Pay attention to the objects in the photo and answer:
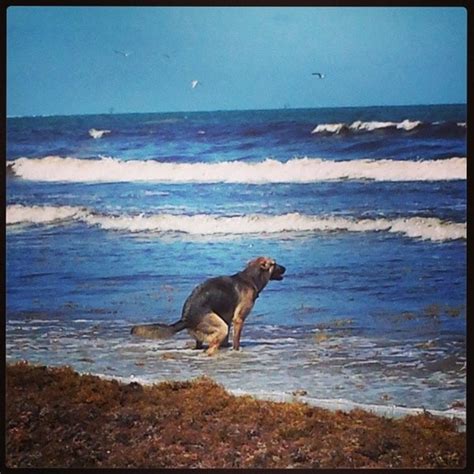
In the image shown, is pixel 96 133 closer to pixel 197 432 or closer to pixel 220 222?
pixel 220 222

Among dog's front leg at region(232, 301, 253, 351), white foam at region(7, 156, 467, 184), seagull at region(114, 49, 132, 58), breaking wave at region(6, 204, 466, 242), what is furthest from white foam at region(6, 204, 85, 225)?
dog's front leg at region(232, 301, 253, 351)

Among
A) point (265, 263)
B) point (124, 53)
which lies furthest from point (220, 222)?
point (124, 53)

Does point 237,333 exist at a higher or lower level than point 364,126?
lower

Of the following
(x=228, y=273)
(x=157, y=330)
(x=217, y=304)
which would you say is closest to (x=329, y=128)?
(x=228, y=273)

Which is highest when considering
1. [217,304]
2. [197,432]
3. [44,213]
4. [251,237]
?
[44,213]

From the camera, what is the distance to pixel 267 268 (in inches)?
139

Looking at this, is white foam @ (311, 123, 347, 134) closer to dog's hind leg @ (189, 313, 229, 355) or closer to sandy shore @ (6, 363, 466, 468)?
dog's hind leg @ (189, 313, 229, 355)

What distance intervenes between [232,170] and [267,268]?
1.36 feet

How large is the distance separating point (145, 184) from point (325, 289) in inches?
32.6

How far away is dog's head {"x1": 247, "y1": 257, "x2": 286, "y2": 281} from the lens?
352cm

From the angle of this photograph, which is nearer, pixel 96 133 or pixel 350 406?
pixel 350 406

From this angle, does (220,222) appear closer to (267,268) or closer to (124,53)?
(267,268)

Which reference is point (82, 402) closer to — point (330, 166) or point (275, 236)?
point (275, 236)

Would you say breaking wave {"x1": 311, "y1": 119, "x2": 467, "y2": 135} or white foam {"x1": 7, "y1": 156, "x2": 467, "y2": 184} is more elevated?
breaking wave {"x1": 311, "y1": 119, "x2": 467, "y2": 135}
